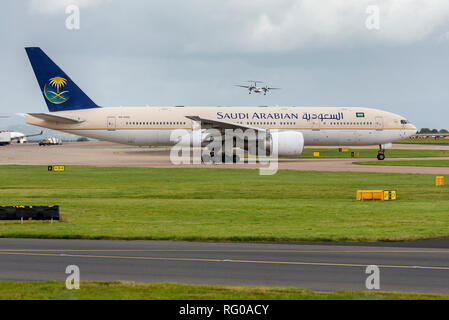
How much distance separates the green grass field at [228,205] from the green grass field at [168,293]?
721 centimetres

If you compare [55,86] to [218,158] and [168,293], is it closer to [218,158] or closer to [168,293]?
[218,158]

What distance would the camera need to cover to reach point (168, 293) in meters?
12.7

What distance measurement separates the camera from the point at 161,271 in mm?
15219

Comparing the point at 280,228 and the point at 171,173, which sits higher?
the point at 171,173

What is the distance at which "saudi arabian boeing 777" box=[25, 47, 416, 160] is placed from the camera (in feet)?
194

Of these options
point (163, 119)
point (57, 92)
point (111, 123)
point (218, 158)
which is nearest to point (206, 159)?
point (218, 158)

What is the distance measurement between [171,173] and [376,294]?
34.3 metres

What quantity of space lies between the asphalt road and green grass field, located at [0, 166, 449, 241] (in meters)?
1.57

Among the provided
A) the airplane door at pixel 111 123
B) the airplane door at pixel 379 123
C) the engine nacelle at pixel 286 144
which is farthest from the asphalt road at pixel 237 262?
the airplane door at pixel 379 123

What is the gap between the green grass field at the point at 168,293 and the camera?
1230 cm

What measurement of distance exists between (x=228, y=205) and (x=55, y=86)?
36.1 m
